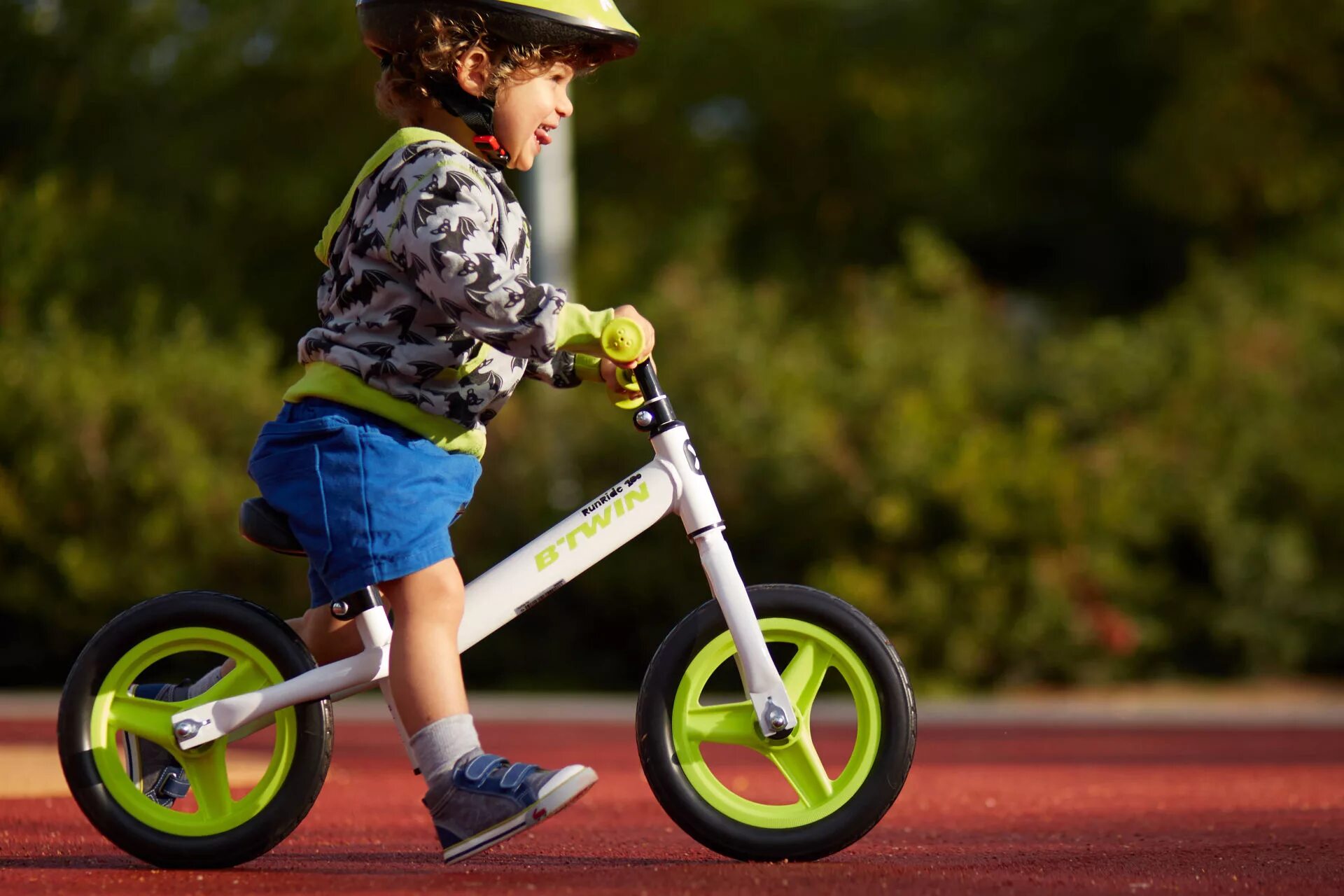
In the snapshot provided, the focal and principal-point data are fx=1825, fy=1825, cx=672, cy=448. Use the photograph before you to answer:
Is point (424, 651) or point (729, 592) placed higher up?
point (424, 651)

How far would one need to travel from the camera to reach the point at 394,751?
25.2 ft

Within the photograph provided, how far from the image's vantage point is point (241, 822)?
3.70m

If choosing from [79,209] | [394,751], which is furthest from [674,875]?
[79,209]

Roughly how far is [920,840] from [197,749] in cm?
180

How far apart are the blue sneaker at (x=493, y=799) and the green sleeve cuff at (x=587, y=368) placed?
0.88m

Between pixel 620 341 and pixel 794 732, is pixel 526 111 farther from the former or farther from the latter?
pixel 794 732

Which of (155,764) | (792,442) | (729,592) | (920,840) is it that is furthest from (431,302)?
(792,442)

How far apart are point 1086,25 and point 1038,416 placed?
11922 mm

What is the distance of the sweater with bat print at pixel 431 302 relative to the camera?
348 cm

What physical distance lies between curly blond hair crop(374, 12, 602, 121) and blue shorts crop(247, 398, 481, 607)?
682 millimetres

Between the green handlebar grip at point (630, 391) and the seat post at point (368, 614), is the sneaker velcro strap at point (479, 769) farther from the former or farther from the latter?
the green handlebar grip at point (630, 391)

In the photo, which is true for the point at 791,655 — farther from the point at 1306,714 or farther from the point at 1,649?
the point at 1,649

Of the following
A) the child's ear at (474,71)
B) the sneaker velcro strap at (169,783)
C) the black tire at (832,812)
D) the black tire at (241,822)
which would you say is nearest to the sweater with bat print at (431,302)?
the child's ear at (474,71)

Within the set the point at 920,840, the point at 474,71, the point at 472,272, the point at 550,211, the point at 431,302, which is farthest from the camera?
the point at 550,211
